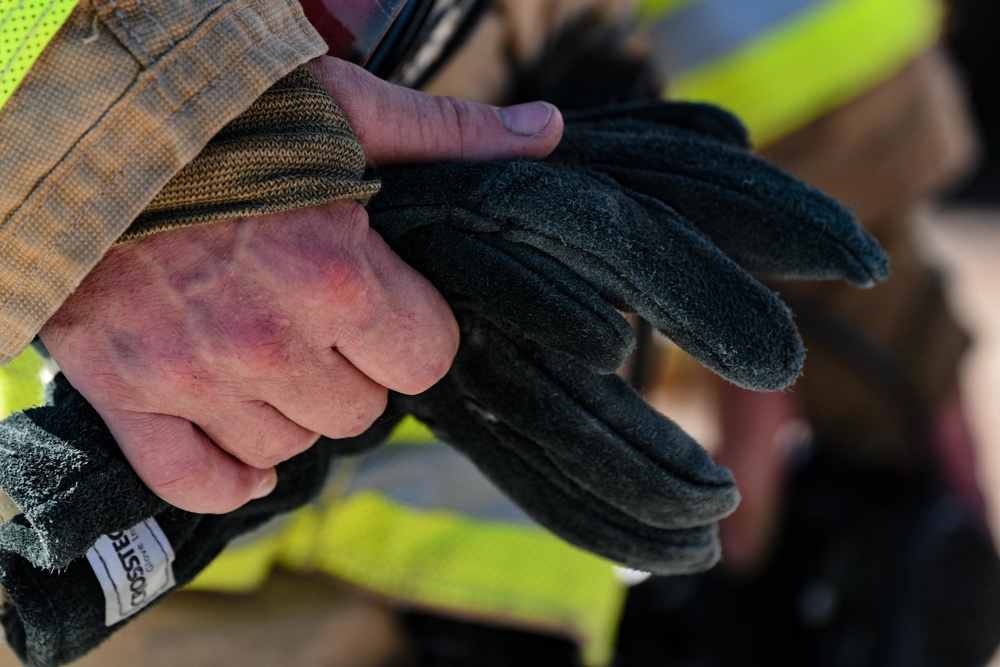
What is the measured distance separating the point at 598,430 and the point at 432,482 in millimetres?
472

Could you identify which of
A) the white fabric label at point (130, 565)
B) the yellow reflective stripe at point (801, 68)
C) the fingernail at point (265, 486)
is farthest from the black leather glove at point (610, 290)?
the yellow reflective stripe at point (801, 68)

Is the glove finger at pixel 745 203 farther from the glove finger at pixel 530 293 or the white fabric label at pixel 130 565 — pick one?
the white fabric label at pixel 130 565

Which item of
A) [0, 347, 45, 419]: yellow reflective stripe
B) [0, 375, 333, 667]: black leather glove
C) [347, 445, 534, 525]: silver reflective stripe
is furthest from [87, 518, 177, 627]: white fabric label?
[347, 445, 534, 525]: silver reflective stripe

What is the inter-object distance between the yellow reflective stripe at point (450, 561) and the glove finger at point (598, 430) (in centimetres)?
42

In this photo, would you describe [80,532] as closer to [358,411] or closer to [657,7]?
[358,411]

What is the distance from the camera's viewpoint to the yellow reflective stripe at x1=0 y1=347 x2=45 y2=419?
82 cm

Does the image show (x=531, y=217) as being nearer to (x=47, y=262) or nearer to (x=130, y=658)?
(x=47, y=262)

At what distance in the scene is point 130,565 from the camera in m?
0.78

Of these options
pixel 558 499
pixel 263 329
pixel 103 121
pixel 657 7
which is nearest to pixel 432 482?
pixel 558 499

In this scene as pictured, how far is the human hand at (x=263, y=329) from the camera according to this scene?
2.18ft

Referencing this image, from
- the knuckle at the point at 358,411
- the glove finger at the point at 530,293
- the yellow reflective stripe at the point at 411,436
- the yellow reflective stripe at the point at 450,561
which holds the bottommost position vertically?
the yellow reflective stripe at the point at 450,561

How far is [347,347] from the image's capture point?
70 cm

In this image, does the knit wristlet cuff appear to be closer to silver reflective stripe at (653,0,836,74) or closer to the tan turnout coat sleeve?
the tan turnout coat sleeve

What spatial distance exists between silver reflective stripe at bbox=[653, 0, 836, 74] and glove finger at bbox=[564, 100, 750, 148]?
622 millimetres
